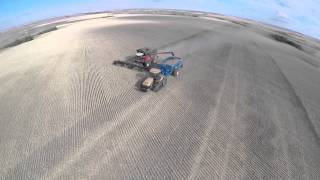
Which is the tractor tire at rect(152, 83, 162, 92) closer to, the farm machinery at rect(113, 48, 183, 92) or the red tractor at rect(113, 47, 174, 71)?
the farm machinery at rect(113, 48, 183, 92)

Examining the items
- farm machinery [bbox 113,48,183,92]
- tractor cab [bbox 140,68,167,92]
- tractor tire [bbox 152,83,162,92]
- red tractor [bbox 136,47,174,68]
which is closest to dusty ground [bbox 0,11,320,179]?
tractor tire [bbox 152,83,162,92]

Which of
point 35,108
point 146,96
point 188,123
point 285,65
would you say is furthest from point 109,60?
point 285,65

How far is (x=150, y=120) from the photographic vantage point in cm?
1275

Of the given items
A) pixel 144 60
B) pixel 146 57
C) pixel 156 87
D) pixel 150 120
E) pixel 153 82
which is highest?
pixel 146 57

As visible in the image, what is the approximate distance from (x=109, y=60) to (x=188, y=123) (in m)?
8.89

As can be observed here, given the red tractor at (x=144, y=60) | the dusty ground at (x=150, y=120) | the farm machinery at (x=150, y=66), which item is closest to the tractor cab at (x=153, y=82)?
the farm machinery at (x=150, y=66)

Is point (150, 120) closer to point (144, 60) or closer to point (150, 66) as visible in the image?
point (150, 66)

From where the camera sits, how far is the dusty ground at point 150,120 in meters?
10.1

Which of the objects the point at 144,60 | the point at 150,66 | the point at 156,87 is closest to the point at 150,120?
the point at 156,87

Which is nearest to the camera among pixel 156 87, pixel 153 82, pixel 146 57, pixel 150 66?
pixel 156 87

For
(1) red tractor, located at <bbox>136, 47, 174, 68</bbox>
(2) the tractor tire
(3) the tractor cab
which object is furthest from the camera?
(1) red tractor, located at <bbox>136, 47, 174, 68</bbox>

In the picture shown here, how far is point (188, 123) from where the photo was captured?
12.7 m

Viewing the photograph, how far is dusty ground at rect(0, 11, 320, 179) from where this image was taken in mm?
10078

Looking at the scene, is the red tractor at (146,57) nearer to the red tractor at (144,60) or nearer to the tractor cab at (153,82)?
the red tractor at (144,60)
